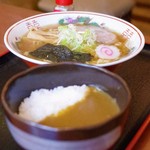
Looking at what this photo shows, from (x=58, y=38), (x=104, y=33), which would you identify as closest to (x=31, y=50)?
(x=58, y=38)

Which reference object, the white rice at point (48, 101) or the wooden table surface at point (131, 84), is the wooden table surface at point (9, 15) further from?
the white rice at point (48, 101)

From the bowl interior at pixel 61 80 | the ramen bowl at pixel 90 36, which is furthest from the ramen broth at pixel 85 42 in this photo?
A: the bowl interior at pixel 61 80

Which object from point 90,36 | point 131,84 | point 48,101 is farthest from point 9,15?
point 48,101

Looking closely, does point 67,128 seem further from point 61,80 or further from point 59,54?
point 59,54

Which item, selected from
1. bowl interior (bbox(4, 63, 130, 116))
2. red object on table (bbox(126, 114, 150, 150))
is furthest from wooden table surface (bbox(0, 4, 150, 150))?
bowl interior (bbox(4, 63, 130, 116))

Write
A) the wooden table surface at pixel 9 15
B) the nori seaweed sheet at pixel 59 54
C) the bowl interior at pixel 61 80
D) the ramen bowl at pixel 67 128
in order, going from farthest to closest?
the wooden table surface at pixel 9 15 → the nori seaweed sheet at pixel 59 54 → the bowl interior at pixel 61 80 → the ramen bowl at pixel 67 128

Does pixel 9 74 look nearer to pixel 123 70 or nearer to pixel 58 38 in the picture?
pixel 58 38
